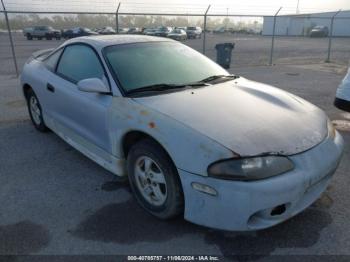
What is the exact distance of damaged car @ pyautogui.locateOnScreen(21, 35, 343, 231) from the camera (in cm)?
233

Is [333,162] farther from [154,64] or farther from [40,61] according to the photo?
[40,61]

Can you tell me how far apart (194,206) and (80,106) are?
1.79 metres

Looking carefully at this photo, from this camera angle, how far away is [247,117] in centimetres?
273

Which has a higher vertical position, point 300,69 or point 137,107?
point 137,107

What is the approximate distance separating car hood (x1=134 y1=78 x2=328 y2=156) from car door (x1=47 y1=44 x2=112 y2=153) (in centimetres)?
61

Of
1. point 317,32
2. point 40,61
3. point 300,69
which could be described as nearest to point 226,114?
point 40,61

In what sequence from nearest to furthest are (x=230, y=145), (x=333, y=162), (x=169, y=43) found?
(x=230, y=145) → (x=333, y=162) → (x=169, y=43)

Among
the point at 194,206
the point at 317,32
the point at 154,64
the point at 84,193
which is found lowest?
the point at 317,32

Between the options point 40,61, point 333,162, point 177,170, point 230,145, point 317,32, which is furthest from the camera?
point 317,32

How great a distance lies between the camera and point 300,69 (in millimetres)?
12484

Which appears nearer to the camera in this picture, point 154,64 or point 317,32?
→ point 154,64

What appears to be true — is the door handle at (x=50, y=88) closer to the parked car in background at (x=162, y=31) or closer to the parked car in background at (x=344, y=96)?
the parked car in background at (x=344, y=96)

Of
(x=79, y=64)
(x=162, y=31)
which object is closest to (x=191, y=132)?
(x=79, y=64)

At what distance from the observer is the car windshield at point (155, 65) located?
3260mm
